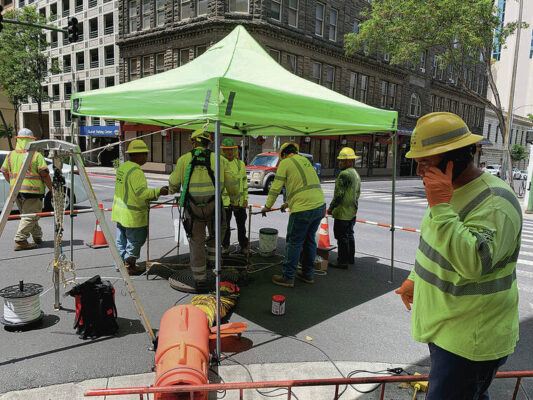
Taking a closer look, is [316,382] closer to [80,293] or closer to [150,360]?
[150,360]

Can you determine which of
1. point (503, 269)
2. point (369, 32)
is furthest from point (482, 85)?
point (503, 269)

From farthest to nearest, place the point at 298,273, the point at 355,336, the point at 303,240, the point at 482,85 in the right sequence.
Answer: the point at 482,85, the point at 298,273, the point at 303,240, the point at 355,336

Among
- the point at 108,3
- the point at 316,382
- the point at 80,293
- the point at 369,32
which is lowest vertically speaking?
the point at 80,293

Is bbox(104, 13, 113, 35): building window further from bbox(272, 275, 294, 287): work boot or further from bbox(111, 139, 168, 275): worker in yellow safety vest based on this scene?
bbox(272, 275, 294, 287): work boot

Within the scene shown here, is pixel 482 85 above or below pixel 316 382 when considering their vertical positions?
above

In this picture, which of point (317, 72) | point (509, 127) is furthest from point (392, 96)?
point (509, 127)

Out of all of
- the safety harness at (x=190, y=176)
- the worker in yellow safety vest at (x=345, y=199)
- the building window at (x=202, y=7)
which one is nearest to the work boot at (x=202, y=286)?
the safety harness at (x=190, y=176)

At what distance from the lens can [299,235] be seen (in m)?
5.11

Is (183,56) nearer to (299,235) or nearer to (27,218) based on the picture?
(27,218)

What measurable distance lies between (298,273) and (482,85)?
5549 cm

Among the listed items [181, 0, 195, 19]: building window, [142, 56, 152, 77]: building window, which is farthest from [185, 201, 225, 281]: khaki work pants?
[142, 56, 152, 77]: building window

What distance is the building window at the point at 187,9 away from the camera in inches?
1019

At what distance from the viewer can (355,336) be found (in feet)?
13.5

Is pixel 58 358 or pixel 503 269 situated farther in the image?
pixel 58 358
